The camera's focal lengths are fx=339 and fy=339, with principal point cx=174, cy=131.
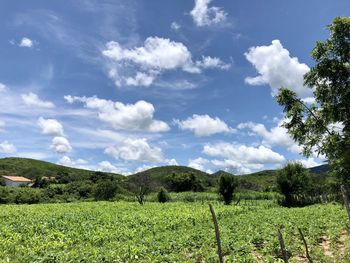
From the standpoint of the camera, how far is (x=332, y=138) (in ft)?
33.7

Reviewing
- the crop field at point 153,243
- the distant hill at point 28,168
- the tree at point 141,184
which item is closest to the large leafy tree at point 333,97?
the crop field at point 153,243

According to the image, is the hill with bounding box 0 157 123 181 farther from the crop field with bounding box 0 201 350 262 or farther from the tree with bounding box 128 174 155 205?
the crop field with bounding box 0 201 350 262

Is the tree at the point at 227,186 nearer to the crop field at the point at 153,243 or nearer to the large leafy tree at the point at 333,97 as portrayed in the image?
the crop field at the point at 153,243

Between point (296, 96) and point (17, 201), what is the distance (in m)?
49.8

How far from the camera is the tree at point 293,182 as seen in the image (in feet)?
142

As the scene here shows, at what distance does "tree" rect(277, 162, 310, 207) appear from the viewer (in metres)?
43.2

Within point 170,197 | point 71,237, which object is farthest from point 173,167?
point 71,237

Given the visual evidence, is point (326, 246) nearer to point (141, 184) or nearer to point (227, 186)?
point (227, 186)

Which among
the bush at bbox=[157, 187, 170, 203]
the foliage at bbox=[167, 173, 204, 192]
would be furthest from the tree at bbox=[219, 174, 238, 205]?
the foliage at bbox=[167, 173, 204, 192]

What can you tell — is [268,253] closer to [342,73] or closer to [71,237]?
[342,73]

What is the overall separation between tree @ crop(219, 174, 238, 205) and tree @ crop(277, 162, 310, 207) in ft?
19.6

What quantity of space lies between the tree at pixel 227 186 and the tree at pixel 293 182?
5.97 metres

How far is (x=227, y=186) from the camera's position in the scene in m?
43.4

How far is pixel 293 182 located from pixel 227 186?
834 cm
